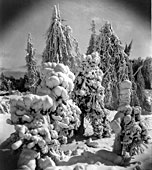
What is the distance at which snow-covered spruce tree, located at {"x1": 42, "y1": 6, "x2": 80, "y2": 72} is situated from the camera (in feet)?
18.0

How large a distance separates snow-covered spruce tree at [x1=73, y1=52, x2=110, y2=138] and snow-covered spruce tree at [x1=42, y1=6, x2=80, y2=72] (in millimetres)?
1214

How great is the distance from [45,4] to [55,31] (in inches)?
90.2

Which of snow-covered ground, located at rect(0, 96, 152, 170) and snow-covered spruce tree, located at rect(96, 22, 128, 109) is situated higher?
snow-covered spruce tree, located at rect(96, 22, 128, 109)

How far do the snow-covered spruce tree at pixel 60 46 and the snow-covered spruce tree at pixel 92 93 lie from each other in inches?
47.8

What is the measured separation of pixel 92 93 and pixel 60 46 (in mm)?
1832

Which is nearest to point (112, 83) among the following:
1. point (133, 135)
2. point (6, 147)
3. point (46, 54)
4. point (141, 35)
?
point (46, 54)

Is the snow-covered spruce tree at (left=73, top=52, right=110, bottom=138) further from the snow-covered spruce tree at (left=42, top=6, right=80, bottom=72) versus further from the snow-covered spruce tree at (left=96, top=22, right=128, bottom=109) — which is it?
the snow-covered spruce tree at (left=96, top=22, right=128, bottom=109)

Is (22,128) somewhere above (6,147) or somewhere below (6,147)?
above

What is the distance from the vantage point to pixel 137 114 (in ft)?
11.0

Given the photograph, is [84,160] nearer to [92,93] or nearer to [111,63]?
[92,93]

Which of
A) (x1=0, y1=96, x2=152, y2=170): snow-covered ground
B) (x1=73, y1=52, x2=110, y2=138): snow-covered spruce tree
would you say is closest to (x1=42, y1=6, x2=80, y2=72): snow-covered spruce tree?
(x1=73, y1=52, x2=110, y2=138): snow-covered spruce tree

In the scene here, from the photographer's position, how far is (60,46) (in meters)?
5.73

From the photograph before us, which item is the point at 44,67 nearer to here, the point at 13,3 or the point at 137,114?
the point at 13,3

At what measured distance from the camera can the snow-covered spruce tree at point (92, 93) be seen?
433 centimetres
